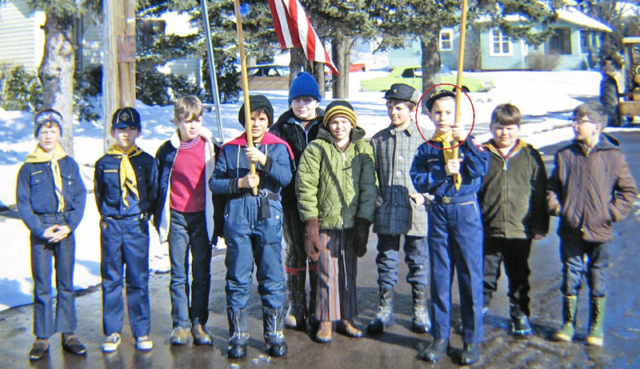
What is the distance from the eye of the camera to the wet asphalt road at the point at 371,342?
4453 mm

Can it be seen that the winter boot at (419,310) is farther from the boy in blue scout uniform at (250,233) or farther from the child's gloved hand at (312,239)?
the boy in blue scout uniform at (250,233)

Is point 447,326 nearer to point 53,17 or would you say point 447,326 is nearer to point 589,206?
point 589,206

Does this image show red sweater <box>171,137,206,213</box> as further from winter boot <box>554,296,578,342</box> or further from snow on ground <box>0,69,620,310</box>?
winter boot <box>554,296,578,342</box>

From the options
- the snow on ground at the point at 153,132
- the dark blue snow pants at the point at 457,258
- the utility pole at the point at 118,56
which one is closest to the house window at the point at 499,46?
the snow on ground at the point at 153,132

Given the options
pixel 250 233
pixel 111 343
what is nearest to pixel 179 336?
pixel 111 343

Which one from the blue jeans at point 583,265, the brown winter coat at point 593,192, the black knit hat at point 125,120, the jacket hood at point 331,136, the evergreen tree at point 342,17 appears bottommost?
the blue jeans at point 583,265

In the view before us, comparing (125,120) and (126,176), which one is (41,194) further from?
(125,120)

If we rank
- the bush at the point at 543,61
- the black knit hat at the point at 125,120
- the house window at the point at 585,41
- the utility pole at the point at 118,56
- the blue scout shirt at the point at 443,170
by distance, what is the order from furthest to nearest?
the house window at the point at 585,41 → the bush at the point at 543,61 → the utility pole at the point at 118,56 → the black knit hat at the point at 125,120 → the blue scout shirt at the point at 443,170

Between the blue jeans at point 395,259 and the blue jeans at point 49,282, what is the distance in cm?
223

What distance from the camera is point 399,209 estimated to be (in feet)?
16.3

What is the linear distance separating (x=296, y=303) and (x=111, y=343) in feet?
4.50

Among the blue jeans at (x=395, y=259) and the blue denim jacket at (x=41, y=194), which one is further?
the blue jeans at (x=395, y=259)

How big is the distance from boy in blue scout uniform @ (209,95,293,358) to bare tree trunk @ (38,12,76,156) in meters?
9.77

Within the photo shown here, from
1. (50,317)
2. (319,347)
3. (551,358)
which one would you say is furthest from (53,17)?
(551,358)
